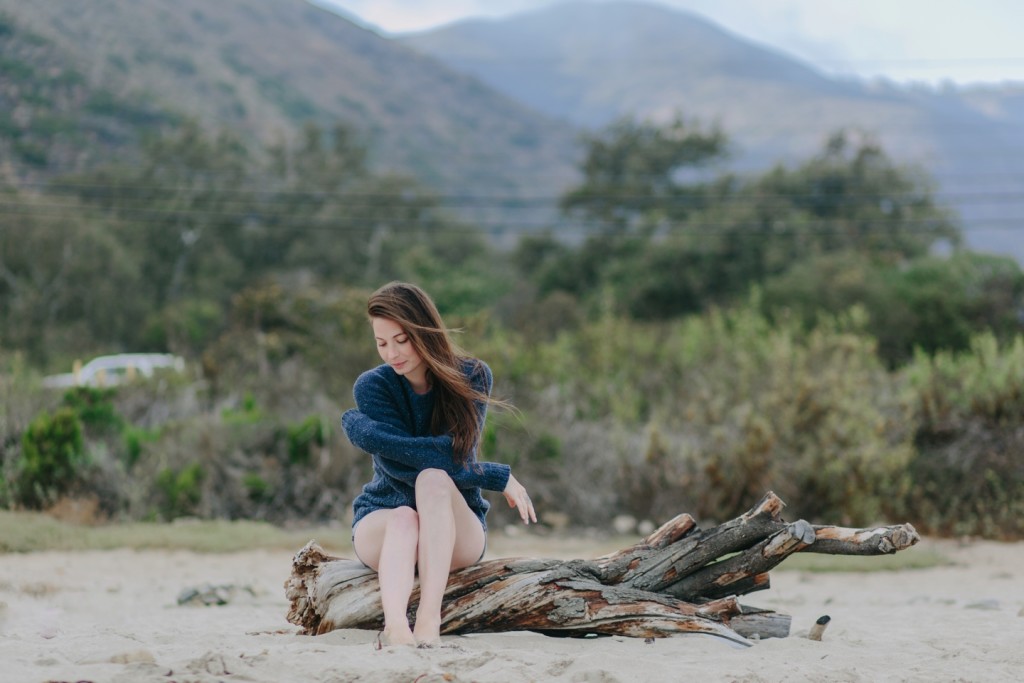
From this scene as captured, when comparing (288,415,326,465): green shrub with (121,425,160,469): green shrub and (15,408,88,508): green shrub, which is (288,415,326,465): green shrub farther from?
(15,408,88,508): green shrub

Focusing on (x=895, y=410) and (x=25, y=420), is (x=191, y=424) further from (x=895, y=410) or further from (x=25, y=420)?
(x=895, y=410)

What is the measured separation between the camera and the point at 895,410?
1182cm

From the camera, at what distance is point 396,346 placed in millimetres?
4375

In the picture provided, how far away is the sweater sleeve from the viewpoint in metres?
4.35

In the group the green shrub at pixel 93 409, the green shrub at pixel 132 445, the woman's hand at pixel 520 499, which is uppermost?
the woman's hand at pixel 520 499

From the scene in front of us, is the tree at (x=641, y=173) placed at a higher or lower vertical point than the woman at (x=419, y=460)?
higher

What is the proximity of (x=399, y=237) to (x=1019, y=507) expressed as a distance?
121ft

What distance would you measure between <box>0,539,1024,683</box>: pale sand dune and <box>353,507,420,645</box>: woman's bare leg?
0.45ft

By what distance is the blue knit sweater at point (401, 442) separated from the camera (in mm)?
4355

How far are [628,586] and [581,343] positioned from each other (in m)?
11.8

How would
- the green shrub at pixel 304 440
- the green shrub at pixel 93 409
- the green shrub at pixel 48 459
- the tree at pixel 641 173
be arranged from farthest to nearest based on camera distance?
the tree at pixel 641 173 < the green shrub at pixel 93 409 < the green shrub at pixel 304 440 < the green shrub at pixel 48 459

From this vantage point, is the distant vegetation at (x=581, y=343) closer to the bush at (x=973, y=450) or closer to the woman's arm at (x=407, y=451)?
the bush at (x=973, y=450)

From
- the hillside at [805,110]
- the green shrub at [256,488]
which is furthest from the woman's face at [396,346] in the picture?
the hillside at [805,110]

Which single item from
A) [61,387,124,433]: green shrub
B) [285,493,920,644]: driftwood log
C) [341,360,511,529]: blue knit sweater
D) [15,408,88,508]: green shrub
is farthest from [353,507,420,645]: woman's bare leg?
[61,387,124,433]: green shrub
